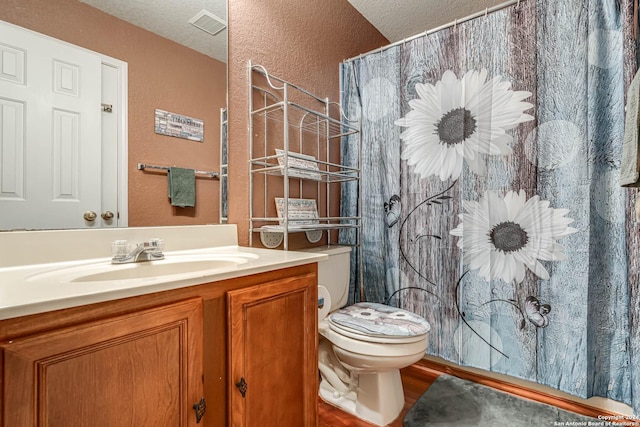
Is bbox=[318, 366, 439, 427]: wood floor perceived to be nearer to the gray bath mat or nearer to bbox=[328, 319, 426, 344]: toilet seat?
the gray bath mat

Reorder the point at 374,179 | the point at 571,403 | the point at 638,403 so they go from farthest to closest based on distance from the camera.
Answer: the point at 374,179, the point at 571,403, the point at 638,403

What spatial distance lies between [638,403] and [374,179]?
149 cm

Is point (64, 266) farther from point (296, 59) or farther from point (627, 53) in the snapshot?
point (627, 53)

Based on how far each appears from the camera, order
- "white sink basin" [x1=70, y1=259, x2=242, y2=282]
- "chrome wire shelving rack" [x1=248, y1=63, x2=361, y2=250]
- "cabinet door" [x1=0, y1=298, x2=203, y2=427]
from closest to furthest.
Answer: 1. "cabinet door" [x1=0, y1=298, x2=203, y2=427]
2. "white sink basin" [x1=70, y1=259, x2=242, y2=282]
3. "chrome wire shelving rack" [x1=248, y1=63, x2=361, y2=250]

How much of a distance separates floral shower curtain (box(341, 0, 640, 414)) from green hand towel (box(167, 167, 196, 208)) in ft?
3.47

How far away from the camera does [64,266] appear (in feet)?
2.80

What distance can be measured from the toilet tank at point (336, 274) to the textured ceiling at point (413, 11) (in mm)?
1654

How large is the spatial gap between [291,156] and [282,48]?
1.94 feet

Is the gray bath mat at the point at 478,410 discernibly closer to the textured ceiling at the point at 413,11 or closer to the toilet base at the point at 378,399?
the toilet base at the point at 378,399

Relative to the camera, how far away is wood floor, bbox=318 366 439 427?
1.31 meters

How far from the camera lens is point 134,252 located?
0.95 meters

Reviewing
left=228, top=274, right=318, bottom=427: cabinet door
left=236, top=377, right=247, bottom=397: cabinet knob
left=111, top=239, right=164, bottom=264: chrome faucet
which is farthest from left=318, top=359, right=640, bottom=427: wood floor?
left=111, top=239, right=164, bottom=264: chrome faucet

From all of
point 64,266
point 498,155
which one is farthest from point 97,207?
point 498,155

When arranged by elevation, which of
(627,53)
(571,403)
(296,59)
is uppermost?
(296,59)
